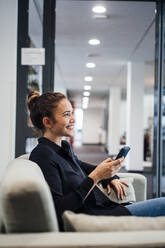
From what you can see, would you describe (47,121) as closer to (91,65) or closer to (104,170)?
(104,170)

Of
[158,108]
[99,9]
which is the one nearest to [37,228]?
[158,108]

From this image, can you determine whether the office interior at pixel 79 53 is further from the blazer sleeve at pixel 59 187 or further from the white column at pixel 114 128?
the white column at pixel 114 128

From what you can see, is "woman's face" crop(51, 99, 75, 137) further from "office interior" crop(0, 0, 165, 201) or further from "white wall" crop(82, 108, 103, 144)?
"white wall" crop(82, 108, 103, 144)

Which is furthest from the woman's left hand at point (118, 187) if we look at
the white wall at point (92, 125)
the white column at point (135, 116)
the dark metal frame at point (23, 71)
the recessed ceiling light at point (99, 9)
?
the white wall at point (92, 125)

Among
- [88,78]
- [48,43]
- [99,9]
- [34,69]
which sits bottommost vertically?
[34,69]

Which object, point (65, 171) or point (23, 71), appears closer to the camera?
point (65, 171)

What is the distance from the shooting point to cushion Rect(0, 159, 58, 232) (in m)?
0.81

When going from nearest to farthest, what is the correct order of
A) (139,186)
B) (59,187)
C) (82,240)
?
(82,240), (59,187), (139,186)

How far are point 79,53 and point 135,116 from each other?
1.83 metres

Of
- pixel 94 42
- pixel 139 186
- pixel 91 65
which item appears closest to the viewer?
pixel 139 186

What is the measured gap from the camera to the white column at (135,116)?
619cm

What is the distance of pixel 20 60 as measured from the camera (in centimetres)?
258

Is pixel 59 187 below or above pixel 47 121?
below

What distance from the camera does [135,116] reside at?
625 centimetres
